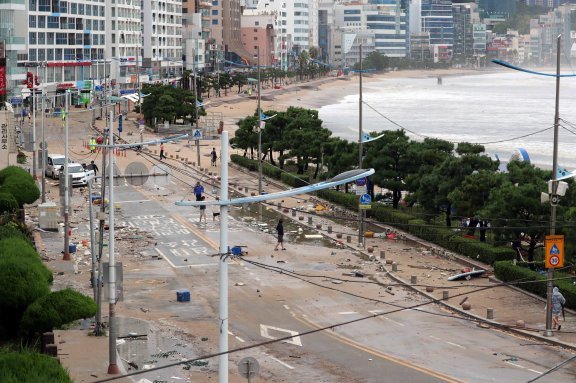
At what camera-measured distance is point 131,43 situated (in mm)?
156250

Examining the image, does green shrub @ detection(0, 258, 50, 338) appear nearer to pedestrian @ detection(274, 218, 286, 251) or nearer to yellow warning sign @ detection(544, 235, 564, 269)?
yellow warning sign @ detection(544, 235, 564, 269)

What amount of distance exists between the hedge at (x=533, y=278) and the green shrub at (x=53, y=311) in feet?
44.2

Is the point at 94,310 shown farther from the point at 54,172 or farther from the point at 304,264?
the point at 54,172

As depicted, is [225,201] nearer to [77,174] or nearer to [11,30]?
[77,174]

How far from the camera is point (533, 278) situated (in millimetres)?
37250

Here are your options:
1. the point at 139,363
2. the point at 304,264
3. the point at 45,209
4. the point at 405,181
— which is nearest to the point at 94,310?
the point at 139,363

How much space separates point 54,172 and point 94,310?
40.3 meters

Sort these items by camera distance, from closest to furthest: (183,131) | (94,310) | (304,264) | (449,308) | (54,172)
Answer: (94,310)
(449,308)
(304,264)
(54,172)
(183,131)

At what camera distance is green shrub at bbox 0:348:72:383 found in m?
19.9

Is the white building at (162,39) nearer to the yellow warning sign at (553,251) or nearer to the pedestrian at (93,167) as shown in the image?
the pedestrian at (93,167)

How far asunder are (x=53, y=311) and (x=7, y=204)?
1879cm

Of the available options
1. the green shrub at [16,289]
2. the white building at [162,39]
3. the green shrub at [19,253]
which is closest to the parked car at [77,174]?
the green shrub at [19,253]

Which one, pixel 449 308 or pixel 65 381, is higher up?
pixel 65 381

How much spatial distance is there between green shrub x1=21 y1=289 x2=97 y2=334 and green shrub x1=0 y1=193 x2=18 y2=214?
1808cm
